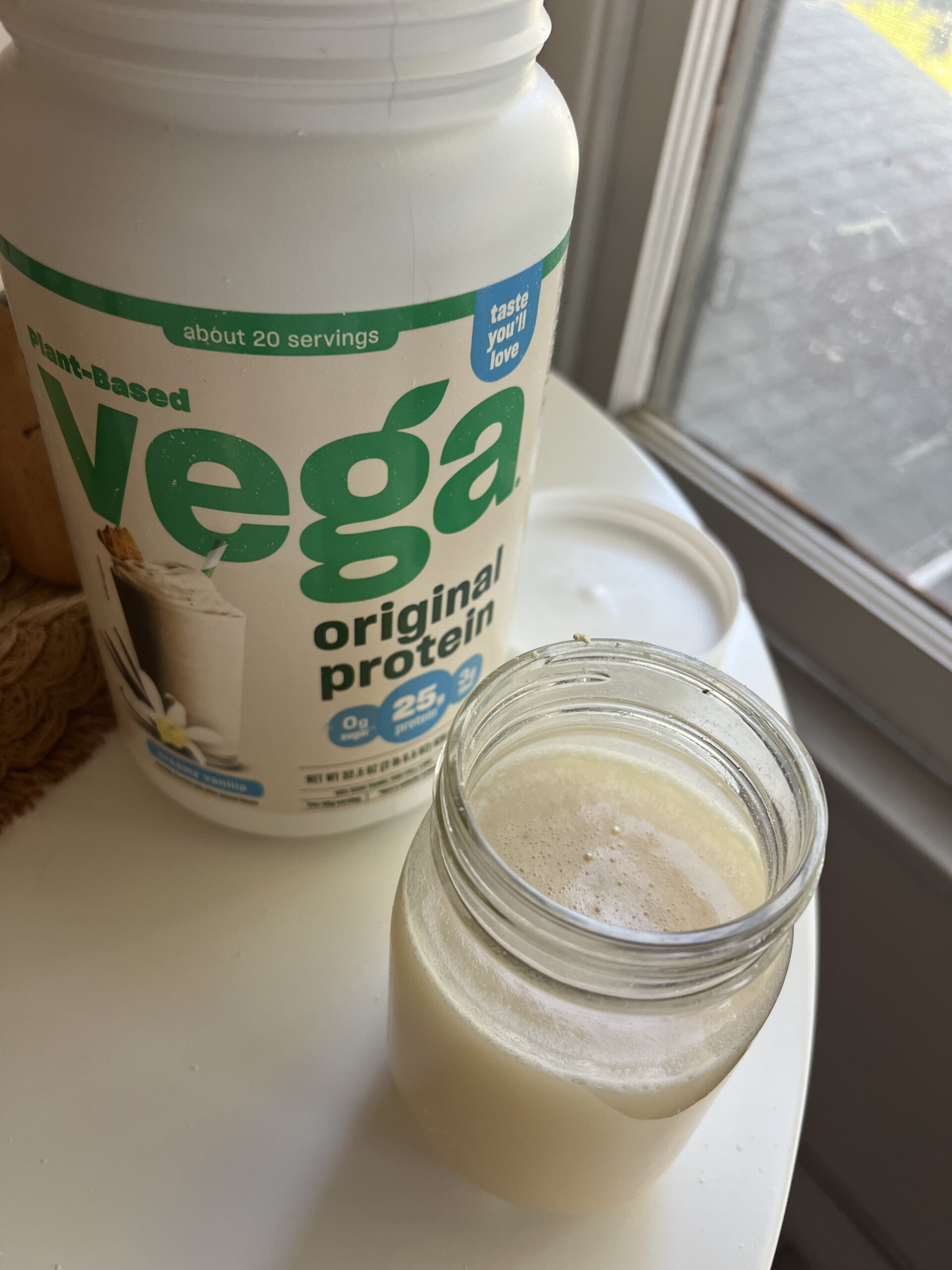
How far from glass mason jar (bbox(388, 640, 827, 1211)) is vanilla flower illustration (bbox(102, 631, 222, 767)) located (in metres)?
0.11

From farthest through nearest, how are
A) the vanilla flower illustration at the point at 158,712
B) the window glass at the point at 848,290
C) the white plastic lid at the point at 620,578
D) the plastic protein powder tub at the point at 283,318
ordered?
the window glass at the point at 848,290, the white plastic lid at the point at 620,578, the vanilla flower illustration at the point at 158,712, the plastic protein powder tub at the point at 283,318

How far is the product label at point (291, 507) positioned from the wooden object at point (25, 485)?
70 millimetres

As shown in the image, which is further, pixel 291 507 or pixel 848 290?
pixel 848 290

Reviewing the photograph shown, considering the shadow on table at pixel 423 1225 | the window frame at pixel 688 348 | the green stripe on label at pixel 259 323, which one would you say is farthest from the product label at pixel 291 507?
the window frame at pixel 688 348

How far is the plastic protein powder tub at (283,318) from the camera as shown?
0.93ft

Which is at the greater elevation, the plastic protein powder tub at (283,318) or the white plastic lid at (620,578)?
the plastic protein powder tub at (283,318)

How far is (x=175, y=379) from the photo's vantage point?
32 centimetres

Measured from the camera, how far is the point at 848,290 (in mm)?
840

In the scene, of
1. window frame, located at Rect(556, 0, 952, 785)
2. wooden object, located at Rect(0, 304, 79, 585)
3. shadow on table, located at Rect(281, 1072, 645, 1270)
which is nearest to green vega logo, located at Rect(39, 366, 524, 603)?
wooden object, located at Rect(0, 304, 79, 585)

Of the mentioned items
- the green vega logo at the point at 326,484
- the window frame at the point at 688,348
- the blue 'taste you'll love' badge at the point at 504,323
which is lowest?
the window frame at the point at 688,348

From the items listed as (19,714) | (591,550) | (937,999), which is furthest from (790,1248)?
(19,714)

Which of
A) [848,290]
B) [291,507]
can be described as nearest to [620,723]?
[291,507]

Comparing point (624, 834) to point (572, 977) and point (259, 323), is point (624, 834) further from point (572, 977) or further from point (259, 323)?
point (259, 323)

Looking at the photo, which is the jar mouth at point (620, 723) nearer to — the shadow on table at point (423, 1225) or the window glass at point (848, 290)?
the shadow on table at point (423, 1225)
